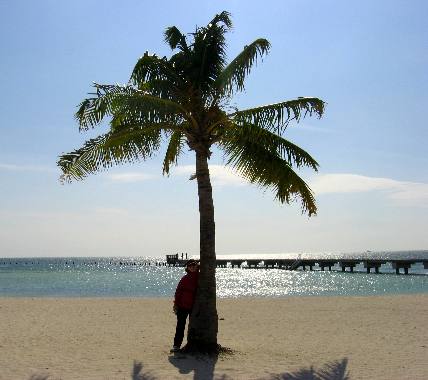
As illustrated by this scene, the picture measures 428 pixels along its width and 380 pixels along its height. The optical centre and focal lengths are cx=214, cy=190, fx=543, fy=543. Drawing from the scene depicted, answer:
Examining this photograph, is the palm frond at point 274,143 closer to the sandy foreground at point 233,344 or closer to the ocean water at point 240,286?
the sandy foreground at point 233,344

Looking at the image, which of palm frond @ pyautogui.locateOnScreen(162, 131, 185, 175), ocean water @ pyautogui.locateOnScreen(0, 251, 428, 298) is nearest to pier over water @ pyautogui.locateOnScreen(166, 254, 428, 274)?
ocean water @ pyautogui.locateOnScreen(0, 251, 428, 298)

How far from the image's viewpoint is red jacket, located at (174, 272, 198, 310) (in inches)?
434

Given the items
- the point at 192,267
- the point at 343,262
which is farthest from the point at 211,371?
the point at 343,262

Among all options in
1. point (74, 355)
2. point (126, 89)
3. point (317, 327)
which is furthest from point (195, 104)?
point (317, 327)

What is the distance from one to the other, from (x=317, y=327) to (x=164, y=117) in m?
9.06

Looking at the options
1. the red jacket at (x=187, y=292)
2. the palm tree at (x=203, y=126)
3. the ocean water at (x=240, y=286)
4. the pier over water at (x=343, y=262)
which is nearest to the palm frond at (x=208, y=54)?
the palm tree at (x=203, y=126)

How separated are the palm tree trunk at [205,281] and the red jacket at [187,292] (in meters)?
0.15

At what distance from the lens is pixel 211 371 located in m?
9.50

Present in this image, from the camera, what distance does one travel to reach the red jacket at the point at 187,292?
11.0 meters

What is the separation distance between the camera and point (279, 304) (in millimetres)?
25391

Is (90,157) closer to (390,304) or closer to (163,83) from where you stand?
(163,83)

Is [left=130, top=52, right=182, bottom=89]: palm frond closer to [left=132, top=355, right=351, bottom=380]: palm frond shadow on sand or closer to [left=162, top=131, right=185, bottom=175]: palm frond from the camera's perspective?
[left=162, top=131, right=185, bottom=175]: palm frond

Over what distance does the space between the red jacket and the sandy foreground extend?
39.9 inches

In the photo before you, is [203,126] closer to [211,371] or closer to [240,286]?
[211,371]
